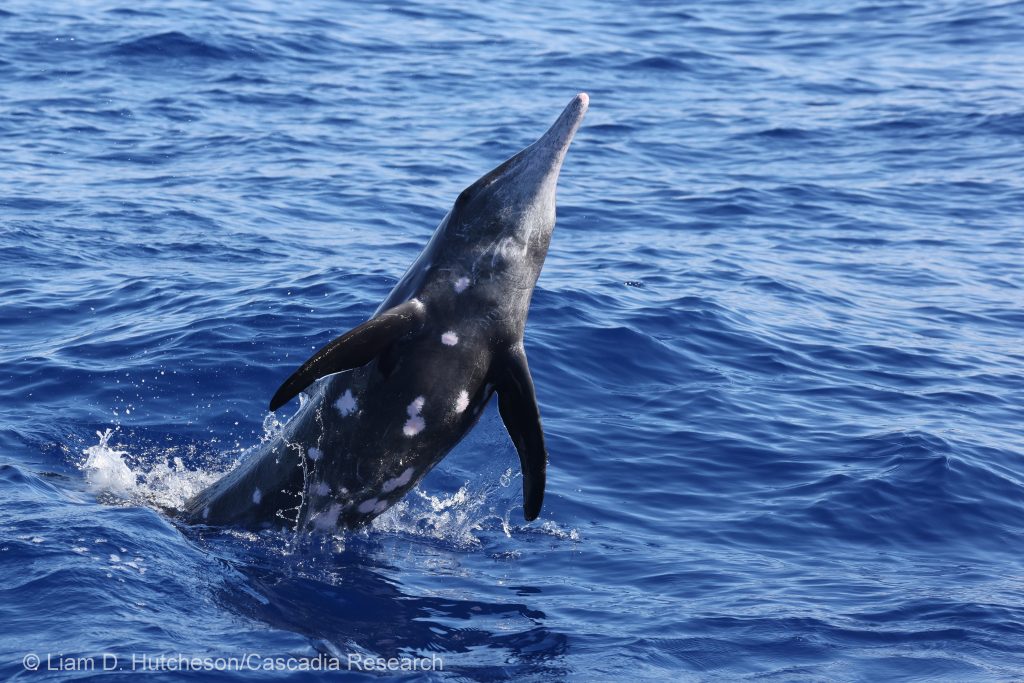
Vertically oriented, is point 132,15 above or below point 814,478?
above

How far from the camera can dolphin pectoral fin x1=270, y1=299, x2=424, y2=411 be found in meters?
8.99

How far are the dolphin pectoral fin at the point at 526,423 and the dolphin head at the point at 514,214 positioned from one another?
2.49ft

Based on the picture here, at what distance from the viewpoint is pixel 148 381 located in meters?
14.0

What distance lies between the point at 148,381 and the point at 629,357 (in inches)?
224

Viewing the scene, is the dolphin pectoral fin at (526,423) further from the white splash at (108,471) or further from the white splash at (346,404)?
the white splash at (108,471)

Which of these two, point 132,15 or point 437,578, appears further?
point 132,15

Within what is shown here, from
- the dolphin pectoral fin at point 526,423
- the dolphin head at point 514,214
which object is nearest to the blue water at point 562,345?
the dolphin pectoral fin at point 526,423

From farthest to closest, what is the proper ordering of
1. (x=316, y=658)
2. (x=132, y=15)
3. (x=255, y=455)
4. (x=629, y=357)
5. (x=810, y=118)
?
(x=132, y=15) < (x=810, y=118) < (x=629, y=357) < (x=255, y=455) < (x=316, y=658)

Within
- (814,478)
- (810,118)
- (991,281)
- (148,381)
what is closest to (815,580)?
(814,478)

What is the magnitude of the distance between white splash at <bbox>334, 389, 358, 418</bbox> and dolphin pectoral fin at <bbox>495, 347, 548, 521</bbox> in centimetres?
115

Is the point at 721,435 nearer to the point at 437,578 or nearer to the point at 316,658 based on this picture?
the point at 437,578

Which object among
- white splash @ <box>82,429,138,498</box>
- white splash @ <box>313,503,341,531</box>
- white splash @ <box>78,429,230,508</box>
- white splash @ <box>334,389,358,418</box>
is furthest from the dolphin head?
white splash @ <box>82,429,138,498</box>

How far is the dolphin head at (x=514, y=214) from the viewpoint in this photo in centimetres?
1001

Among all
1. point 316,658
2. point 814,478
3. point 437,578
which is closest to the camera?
point 316,658
